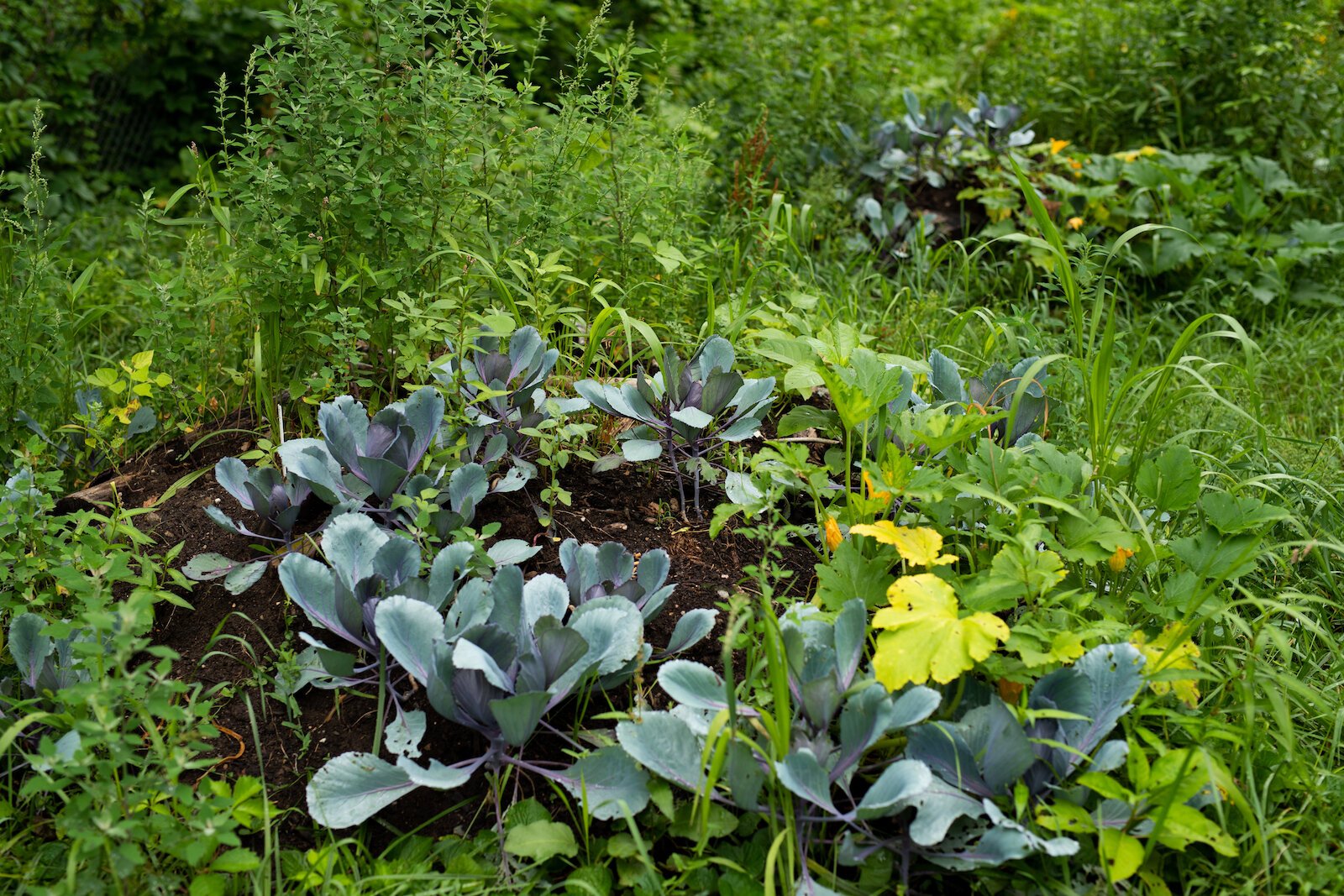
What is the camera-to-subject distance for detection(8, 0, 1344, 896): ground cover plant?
1673mm

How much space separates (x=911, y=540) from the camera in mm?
1912

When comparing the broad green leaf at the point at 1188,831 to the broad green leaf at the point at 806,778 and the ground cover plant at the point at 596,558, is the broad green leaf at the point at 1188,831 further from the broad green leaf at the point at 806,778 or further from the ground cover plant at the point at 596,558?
the broad green leaf at the point at 806,778

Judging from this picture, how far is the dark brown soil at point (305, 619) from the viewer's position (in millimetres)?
1830

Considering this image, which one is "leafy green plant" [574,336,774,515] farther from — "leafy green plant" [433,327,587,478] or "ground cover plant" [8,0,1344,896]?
"leafy green plant" [433,327,587,478]

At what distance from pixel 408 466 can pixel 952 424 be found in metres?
1.14

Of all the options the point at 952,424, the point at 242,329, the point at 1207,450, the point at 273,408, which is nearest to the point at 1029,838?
the point at 952,424

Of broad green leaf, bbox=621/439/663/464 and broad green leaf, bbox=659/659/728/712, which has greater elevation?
broad green leaf, bbox=621/439/663/464

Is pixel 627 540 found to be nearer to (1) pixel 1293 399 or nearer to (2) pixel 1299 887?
(2) pixel 1299 887

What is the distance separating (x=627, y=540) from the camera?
2.26 meters

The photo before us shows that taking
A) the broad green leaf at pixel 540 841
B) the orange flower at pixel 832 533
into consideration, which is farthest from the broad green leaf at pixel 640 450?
the broad green leaf at pixel 540 841

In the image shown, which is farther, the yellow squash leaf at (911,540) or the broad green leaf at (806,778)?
the yellow squash leaf at (911,540)

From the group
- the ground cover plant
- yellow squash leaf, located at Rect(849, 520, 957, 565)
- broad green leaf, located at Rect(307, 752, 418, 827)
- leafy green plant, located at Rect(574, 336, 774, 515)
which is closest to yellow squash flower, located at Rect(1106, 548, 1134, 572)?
the ground cover plant

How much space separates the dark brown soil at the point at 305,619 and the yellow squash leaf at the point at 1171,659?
25.7 inches

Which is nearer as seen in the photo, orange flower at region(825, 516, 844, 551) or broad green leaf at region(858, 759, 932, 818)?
broad green leaf at region(858, 759, 932, 818)
